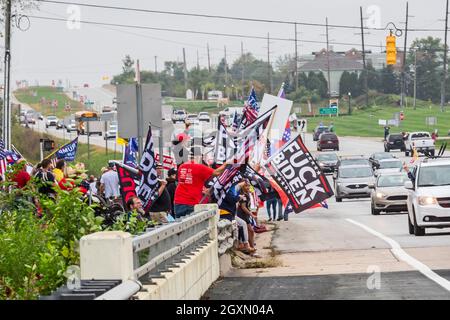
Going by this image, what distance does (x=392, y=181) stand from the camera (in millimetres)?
41531

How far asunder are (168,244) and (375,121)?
448 feet

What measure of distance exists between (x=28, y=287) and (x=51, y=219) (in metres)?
3.24

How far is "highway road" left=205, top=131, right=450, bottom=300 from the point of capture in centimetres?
1504

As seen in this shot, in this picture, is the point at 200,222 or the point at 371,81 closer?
the point at 200,222

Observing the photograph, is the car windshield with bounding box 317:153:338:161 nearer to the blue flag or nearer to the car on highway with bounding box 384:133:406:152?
the car on highway with bounding box 384:133:406:152

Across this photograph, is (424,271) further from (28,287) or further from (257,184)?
(257,184)

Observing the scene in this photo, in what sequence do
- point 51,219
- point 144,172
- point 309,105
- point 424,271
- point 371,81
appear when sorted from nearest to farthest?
point 51,219, point 424,271, point 144,172, point 309,105, point 371,81

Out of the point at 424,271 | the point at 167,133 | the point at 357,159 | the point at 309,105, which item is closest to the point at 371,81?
the point at 309,105

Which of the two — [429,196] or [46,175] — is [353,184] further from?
[46,175]

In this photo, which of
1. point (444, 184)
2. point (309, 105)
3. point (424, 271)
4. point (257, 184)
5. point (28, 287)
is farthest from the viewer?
point (309, 105)

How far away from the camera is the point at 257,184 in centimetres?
2862

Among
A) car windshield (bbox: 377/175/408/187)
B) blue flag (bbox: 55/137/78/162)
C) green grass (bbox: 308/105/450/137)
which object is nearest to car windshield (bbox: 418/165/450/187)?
blue flag (bbox: 55/137/78/162)

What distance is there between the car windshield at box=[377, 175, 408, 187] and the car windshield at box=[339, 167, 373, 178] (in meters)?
11.4

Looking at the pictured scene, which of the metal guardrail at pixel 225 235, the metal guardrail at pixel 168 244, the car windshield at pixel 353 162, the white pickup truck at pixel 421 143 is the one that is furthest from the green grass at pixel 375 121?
the metal guardrail at pixel 168 244
